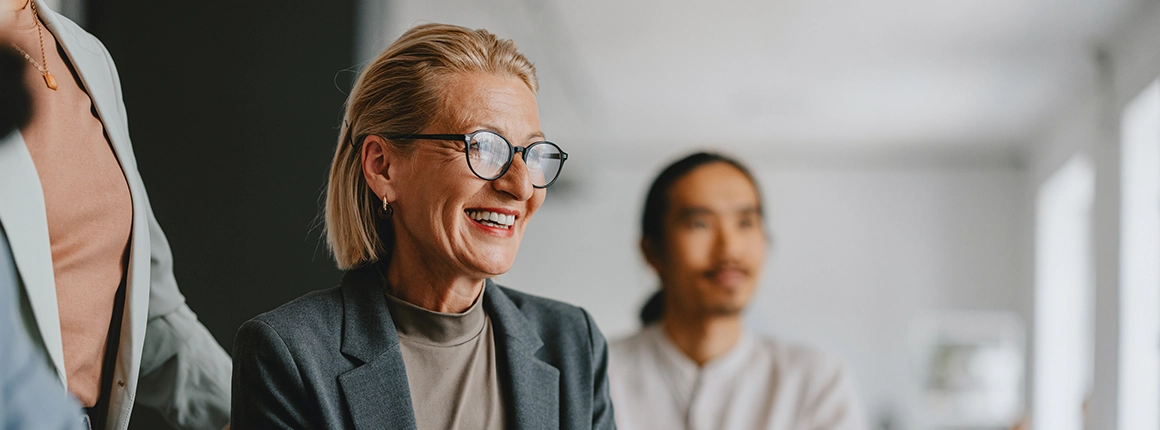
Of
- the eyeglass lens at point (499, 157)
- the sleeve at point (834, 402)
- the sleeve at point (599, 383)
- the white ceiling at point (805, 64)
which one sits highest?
the white ceiling at point (805, 64)

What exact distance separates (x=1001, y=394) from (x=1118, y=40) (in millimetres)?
3964

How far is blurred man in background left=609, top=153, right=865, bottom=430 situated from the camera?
1.68 meters

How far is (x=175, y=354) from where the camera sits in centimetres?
121

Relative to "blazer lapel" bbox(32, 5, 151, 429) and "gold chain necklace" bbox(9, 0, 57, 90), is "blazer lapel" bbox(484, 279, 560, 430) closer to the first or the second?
"blazer lapel" bbox(32, 5, 151, 429)

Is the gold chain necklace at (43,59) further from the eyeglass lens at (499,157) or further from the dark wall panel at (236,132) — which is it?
the dark wall panel at (236,132)

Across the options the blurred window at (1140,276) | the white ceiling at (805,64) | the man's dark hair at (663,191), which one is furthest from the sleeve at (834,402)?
the blurred window at (1140,276)

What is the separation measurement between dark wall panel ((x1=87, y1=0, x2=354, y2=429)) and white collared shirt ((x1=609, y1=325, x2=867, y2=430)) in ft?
1.96

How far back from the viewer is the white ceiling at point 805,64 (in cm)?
421

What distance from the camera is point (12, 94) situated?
3.07ft

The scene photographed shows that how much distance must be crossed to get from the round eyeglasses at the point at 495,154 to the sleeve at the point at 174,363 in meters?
0.38

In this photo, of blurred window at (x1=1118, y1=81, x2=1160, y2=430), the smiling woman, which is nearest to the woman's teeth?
the smiling woman

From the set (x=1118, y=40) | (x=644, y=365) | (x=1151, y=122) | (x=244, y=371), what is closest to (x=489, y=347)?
(x=244, y=371)

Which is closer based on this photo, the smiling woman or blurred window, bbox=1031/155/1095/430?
the smiling woman

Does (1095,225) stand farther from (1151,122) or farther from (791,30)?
(791,30)
